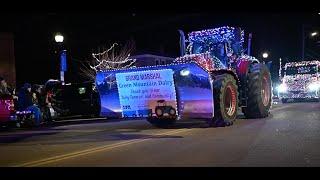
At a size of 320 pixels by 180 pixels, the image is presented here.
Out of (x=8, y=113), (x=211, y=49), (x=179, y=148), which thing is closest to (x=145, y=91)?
(x=211, y=49)

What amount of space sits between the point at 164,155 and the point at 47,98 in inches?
550

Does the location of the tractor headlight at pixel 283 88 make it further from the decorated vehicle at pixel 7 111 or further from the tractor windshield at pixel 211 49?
the decorated vehicle at pixel 7 111

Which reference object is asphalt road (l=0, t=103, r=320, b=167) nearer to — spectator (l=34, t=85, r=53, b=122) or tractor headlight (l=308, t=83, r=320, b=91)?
spectator (l=34, t=85, r=53, b=122)

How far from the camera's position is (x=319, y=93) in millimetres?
33406

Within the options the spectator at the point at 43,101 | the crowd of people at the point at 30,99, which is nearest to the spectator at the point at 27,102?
the crowd of people at the point at 30,99

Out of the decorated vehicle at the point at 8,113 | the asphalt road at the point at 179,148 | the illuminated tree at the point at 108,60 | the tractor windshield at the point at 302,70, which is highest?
the illuminated tree at the point at 108,60

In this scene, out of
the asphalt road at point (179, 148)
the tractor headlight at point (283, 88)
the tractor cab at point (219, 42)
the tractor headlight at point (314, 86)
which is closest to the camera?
the asphalt road at point (179, 148)

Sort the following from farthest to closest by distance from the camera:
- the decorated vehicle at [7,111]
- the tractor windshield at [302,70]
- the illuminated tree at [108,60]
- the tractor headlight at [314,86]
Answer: the illuminated tree at [108,60] < the tractor windshield at [302,70] < the tractor headlight at [314,86] < the decorated vehicle at [7,111]

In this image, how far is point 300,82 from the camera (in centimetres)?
3391

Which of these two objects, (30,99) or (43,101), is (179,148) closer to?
(30,99)

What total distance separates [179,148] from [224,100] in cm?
581

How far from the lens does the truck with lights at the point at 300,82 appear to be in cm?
3350

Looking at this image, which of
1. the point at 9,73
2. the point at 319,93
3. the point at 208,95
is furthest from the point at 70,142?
the point at 9,73
